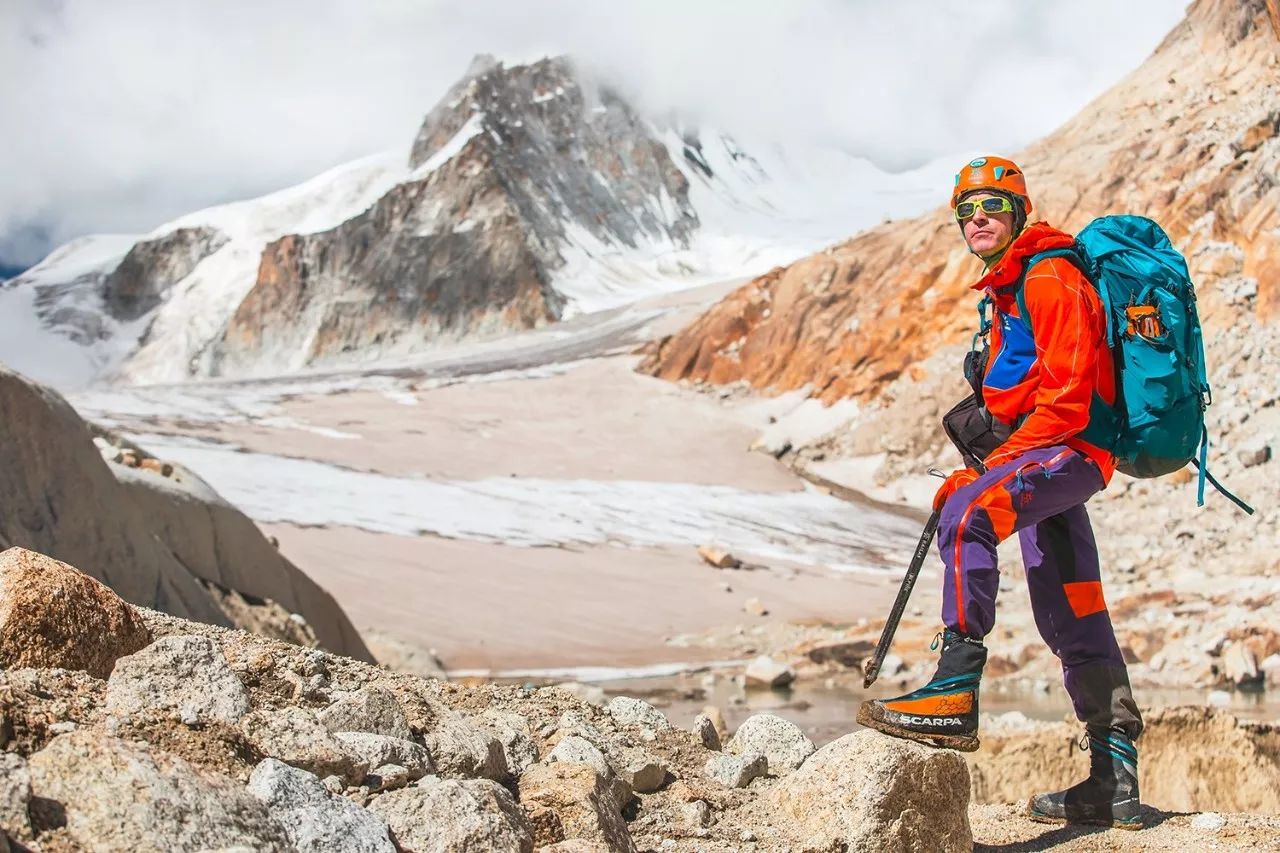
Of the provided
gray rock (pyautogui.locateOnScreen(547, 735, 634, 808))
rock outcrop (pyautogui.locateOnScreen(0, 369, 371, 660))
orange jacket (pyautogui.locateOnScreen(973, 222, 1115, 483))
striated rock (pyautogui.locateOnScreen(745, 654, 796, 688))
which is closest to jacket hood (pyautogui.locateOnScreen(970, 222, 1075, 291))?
orange jacket (pyautogui.locateOnScreen(973, 222, 1115, 483))

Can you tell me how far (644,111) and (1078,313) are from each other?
355 ft

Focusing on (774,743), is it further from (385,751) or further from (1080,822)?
(385,751)

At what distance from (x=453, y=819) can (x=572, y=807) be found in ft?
1.25

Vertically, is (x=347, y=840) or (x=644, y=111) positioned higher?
(x=644, y=111)

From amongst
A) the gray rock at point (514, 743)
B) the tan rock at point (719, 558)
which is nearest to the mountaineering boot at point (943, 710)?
the gray rock at point (514, 743)

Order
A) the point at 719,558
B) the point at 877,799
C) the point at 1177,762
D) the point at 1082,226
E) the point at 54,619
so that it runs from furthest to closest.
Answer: the point at 1082,226
the point at 719,558
the point at 1177,762
the point at 877,799
the point at 54,619

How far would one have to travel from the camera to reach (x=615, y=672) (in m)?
12.2

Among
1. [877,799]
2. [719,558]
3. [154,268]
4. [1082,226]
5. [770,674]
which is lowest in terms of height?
[770,674]

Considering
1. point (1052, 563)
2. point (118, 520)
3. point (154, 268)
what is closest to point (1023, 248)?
point (1052, 563)

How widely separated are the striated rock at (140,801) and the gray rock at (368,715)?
0.59 m

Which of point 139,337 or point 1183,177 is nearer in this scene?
point 1183,177

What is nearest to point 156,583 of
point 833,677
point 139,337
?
point 833,677

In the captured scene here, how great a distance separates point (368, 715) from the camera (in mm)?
2533

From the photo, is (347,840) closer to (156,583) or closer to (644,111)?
(156,583)
